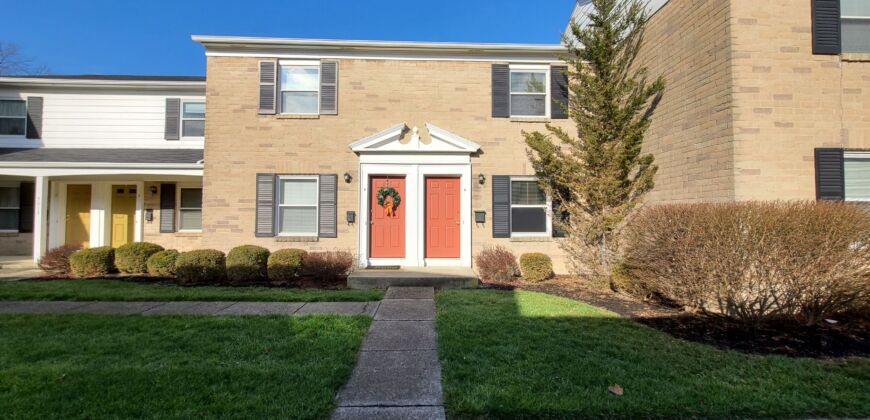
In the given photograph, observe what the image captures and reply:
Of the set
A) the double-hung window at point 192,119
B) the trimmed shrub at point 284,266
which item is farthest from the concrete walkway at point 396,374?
the double-hung window at point 192,119

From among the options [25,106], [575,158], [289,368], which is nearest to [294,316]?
[289,368]

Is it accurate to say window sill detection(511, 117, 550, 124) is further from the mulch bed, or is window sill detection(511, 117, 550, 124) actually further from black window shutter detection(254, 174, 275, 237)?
black window shutter detection(254, 174, 275, 237)

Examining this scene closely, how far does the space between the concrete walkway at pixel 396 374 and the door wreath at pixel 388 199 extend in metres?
4.02

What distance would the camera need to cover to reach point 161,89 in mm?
Answer: 11891

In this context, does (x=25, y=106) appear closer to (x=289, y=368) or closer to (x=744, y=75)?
(x=289, y=368)

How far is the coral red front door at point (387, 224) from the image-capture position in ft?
31.3

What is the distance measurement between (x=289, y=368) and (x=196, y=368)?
34.9 inches

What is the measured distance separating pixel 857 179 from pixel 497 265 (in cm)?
634

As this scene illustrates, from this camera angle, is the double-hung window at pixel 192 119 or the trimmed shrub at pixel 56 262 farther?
the double-hung window at pixel 192 119

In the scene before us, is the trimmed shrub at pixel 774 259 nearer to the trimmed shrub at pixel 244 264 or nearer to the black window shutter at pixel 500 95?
the black window shutter at pixel 500 95

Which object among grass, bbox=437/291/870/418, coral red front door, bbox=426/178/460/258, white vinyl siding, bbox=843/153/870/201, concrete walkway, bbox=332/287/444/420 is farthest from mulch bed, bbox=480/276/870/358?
coral red front door, bbox=426/178/460/258

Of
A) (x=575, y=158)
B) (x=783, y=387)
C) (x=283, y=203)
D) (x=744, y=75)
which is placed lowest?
(x=783, y=387)

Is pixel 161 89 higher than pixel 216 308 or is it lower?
higher

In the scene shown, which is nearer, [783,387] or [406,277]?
[783,387]
